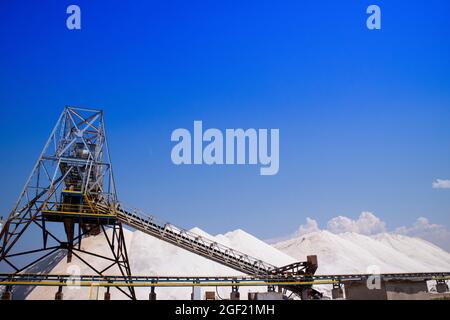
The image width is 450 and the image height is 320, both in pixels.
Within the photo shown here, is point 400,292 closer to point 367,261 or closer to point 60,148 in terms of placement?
point 60,148

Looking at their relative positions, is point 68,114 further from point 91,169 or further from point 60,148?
point 91,169

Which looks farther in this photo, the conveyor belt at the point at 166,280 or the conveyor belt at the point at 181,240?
the conveyor belt at the point at 181,240

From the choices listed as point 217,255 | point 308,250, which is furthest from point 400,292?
point 308,250

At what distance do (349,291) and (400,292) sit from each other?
2613 millimetres

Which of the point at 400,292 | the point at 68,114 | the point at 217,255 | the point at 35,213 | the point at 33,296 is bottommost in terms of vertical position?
the point at 33,296

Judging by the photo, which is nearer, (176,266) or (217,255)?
(217,255)

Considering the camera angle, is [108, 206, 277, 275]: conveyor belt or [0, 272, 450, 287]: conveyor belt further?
[108, 206, 277, 275]: conveyor belt

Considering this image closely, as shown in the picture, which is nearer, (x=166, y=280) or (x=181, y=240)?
(x=166, y=280)

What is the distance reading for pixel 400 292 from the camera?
17.9 meters

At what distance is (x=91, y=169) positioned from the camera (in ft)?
86.2
